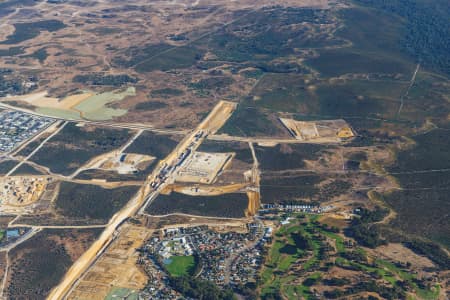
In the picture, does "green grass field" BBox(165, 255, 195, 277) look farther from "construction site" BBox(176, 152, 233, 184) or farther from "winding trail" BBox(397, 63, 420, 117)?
"winding trail" BBox(397, 63, 420, 117)

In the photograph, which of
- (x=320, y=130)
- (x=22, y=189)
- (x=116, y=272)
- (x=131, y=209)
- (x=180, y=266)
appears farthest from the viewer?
(x=320, y=130)

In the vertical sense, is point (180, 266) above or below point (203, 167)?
below

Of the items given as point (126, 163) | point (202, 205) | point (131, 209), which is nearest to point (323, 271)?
point (202, 205)

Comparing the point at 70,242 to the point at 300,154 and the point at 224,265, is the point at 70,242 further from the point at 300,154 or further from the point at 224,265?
the point at 300,154

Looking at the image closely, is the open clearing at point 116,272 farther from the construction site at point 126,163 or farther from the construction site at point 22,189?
the construction site at point 22,189

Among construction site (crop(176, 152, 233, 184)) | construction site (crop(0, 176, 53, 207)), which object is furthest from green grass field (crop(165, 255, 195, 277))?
construction site (crop(0, 176, 53, 207))

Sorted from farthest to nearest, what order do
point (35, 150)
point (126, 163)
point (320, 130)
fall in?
1. point (320, 130)
2. point (35, 150)
3. point (126, 163)

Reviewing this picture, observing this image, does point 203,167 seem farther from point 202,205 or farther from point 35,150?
point 35,150

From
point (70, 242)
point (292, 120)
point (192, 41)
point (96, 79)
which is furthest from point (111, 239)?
Answer: point (192, 41)
